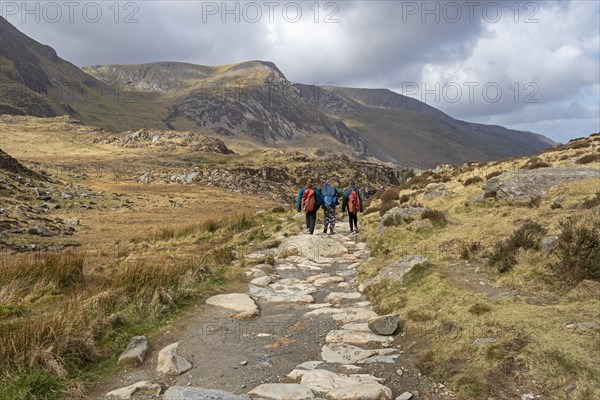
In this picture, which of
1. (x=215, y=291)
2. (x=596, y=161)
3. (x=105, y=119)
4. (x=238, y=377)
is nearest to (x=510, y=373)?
(x=238, y=377)

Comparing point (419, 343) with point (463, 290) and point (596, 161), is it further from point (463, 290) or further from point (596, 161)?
point (596, 161)

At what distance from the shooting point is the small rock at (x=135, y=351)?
5.74 metres

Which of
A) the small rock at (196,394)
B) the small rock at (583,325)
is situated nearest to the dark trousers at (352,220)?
the small rock at (583,325)

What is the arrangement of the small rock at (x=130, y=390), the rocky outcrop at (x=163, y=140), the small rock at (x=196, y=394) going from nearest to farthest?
the small rock at (x=196, y=394) < the small rock at (x=130, y=390) < the rocky outcrop at (x=163, y=140)

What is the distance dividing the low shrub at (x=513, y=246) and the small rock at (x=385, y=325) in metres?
3.02

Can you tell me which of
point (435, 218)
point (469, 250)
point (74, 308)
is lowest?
point (74, 308)

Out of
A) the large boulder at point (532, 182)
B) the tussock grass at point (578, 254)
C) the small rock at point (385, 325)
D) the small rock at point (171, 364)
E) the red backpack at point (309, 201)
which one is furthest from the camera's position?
the red backpack at point (309, 201)

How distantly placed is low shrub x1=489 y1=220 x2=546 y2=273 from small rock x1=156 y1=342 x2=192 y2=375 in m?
6.23

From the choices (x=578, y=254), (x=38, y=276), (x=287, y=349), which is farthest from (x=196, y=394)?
(x=38, y=276)

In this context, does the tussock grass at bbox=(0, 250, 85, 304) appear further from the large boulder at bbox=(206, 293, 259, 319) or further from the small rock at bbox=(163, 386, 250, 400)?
the small rock at bbox=(163, 386, 250, 400)

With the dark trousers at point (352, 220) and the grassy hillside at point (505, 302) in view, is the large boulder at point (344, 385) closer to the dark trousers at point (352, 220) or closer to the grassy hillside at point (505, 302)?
the grassy hillside at point (505, 302)

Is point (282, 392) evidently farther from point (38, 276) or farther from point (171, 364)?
point (38, 276)

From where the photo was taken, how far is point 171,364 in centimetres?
555

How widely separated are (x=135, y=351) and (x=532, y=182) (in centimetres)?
1508
